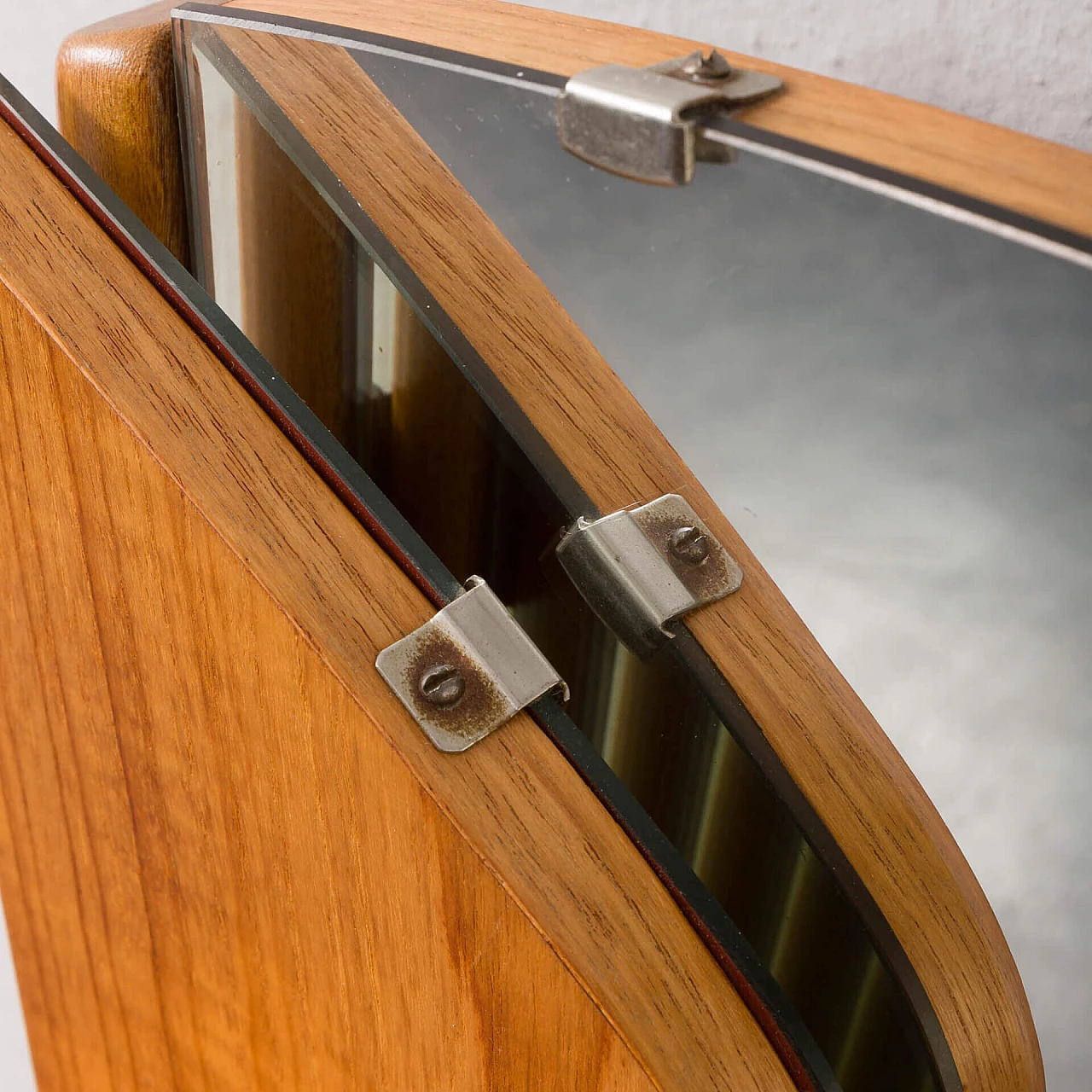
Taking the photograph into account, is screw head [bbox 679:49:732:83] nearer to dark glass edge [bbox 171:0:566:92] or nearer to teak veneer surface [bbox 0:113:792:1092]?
dark glass edge [bbox 171:0:566:92]

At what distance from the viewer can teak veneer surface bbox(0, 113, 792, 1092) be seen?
0.32 meters

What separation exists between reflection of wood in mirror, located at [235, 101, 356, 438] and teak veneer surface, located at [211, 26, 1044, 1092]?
0.06ft

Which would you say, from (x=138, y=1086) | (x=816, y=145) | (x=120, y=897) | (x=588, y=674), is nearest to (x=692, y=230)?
(x=816, y=145)

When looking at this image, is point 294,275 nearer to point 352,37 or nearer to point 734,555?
point 352,37

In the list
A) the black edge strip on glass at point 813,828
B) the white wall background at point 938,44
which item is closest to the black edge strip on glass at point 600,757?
the black edge strip on glass at point 813,828

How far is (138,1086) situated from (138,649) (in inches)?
10.3

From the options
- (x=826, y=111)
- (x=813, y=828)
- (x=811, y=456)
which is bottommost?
(x=813, y=828)

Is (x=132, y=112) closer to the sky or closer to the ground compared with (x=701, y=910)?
closer to the sky

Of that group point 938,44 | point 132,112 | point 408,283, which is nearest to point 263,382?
point 408,283

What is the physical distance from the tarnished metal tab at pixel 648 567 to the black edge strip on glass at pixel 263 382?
0.18ft

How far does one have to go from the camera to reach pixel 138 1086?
52 centimetres

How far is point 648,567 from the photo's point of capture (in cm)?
37

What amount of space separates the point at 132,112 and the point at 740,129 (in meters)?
0.27

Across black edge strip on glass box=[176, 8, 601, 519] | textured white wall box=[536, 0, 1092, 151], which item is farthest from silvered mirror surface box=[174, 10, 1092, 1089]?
textured white wall box=[536, 0, 1092, 151]
